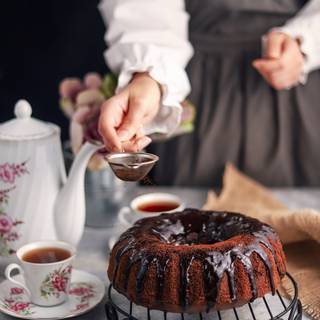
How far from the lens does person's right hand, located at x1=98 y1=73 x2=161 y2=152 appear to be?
3.34 feet

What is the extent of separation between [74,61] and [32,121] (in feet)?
2.36

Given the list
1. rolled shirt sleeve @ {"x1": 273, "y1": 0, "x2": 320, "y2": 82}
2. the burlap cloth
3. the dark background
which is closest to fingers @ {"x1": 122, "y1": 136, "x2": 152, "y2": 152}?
the burlap cloth

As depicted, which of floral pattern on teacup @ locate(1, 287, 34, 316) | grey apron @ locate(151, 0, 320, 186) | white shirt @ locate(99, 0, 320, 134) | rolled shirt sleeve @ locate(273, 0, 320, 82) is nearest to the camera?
floral pattern on teacup @ locate(1, 287, 34, 316)

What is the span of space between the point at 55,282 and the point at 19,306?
7 centimetres

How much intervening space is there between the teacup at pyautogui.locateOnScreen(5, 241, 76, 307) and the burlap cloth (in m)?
0.33

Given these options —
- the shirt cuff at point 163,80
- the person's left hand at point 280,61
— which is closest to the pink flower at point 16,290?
the shirt cuff at point 163,80

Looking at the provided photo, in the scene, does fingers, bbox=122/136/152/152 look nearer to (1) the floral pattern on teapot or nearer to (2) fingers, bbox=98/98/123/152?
(2) fingers, bbox=98/98/123/152

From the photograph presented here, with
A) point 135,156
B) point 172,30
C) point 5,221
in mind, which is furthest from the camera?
→ point 172,30

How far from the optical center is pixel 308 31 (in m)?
1.38

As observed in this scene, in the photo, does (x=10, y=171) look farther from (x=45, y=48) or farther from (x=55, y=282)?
(x=45, y=48)

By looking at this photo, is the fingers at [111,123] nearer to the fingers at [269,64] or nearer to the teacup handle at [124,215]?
the teacup handle at [124,215]

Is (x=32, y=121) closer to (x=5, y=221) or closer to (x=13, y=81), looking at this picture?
(x=5, y=221)

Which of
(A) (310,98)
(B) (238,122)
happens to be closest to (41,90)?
(B) (238,122)

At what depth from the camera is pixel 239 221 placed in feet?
3.36
